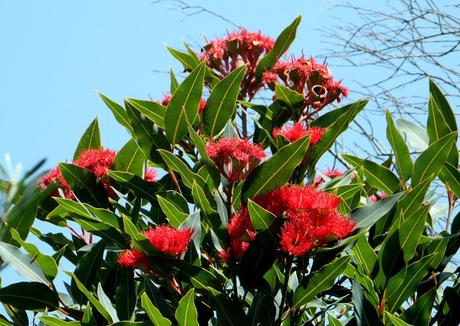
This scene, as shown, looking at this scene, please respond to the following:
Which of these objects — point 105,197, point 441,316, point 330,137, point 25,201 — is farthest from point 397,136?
point 25,201

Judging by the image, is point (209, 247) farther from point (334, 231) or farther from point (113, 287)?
point (334, 231)

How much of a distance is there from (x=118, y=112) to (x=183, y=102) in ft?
0.68

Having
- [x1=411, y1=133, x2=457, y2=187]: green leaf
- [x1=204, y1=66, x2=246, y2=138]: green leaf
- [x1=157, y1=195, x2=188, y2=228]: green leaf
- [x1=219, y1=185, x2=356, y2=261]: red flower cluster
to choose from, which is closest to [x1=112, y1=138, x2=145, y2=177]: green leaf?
[x1=204, y1=66, x2=246, y2=138]: green leaf

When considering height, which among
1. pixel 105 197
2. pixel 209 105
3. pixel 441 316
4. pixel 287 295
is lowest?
pixel 441 316

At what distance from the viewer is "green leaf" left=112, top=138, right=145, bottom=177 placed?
1.79m

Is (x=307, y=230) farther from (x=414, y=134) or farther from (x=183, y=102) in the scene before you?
(x=414, y=134)

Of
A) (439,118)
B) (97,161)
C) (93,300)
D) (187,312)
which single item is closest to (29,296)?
(93,300)

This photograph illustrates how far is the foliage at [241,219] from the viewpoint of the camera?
55.7 inches

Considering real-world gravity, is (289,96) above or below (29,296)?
above

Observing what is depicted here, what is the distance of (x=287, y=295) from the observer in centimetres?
150

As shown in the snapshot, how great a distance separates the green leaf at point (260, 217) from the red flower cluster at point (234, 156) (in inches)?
6.9

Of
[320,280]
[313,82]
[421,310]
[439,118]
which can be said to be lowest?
[421,310]

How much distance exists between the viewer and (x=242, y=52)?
6.49ft

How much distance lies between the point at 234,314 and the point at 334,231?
241mm
